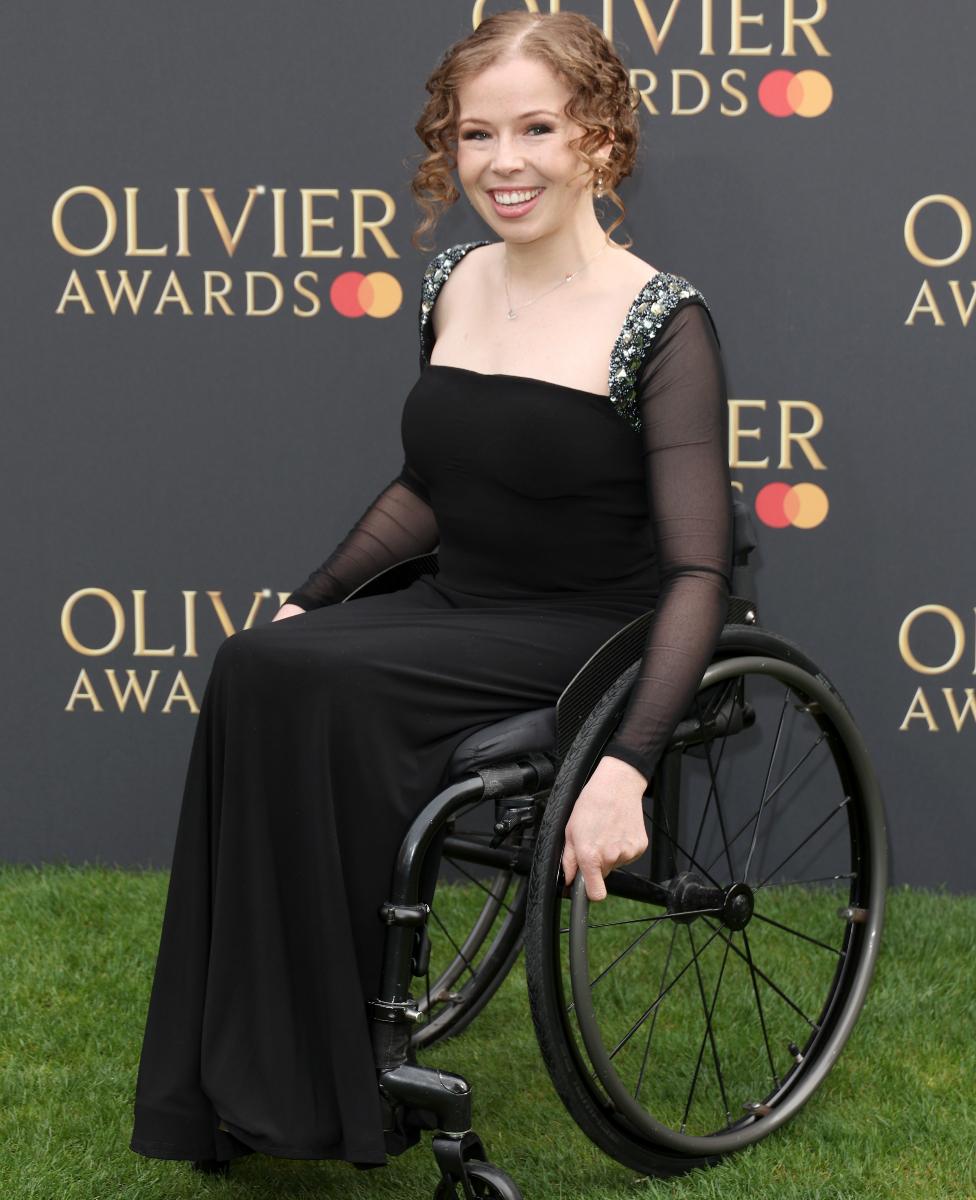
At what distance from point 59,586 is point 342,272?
794 mm

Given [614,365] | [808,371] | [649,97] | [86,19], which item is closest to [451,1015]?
[614,365]

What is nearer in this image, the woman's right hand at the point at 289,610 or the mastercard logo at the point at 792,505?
the woman's right hand at the point at 289,610

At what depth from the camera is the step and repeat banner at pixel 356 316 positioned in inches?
119

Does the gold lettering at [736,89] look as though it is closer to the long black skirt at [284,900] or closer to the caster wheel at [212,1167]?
the long black skirt at [284,900]

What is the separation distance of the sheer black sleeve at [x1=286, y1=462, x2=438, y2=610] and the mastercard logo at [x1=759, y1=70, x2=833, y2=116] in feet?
3.72

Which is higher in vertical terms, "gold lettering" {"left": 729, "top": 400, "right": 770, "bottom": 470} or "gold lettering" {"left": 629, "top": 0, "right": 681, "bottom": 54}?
"gold lettering" {"left": 629, "top": 0, "right": 681, "bottom": 54}

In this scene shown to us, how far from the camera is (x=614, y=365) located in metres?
2.02

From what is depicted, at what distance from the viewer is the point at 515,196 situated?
2070 mm

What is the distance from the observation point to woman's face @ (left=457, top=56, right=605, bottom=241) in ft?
6.61

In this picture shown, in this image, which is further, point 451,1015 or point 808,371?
point 808,371

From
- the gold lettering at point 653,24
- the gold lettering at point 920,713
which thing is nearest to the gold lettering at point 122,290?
the gold lettering at point 653,24

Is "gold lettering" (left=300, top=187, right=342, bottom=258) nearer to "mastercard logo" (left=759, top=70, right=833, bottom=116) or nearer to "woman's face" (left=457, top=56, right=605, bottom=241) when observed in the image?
"mastercard logo" (left=759, top=70, right=833, bottom=116)

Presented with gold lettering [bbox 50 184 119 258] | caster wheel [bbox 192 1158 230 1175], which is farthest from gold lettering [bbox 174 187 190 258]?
caster wheel [bbox 192 1158 230 1175]

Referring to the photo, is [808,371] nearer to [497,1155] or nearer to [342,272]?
[342,272]
